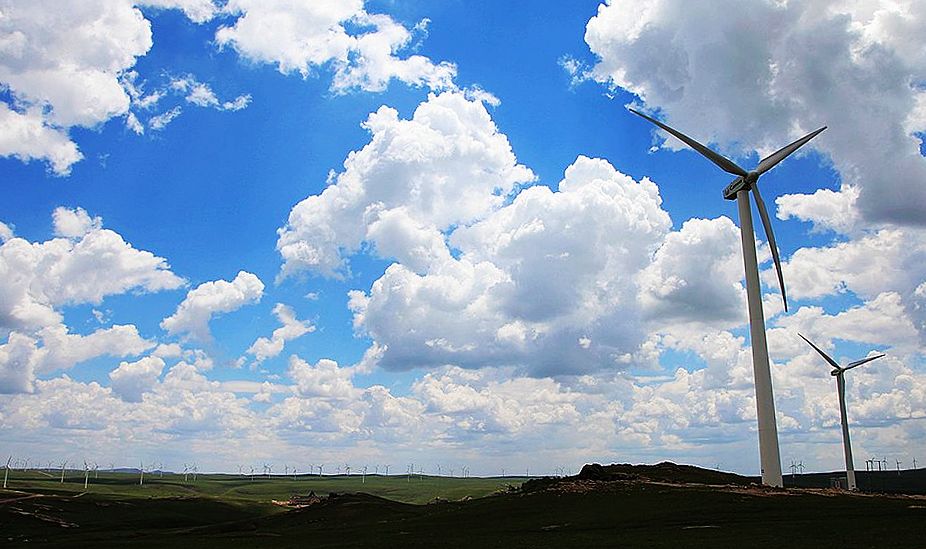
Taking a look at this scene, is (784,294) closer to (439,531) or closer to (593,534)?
(593,534)

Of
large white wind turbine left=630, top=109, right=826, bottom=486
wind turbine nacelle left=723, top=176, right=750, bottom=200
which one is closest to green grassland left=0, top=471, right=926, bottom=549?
large white wind turbine left=630, top=109, right=826, bottom=486

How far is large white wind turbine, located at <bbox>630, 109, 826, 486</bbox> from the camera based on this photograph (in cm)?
9925

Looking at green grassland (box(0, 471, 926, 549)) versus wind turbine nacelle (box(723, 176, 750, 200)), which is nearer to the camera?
green grassland (box(0, 471, 926, 549))

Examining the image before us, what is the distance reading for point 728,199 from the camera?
366ft

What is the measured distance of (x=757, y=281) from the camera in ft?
338

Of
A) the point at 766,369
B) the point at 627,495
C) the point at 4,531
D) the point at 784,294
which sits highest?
the point at 784,294

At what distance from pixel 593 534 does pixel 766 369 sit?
39.5 m

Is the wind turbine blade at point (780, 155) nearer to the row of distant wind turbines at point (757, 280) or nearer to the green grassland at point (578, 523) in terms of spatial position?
the row of distant wind turbines at point (757, 280)

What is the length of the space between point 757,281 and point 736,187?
1492cm

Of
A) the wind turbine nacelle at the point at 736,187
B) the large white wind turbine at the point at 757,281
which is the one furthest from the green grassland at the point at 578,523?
the wind turbine nacelle at the point at 736,187

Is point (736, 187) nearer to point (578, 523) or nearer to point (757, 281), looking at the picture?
point (757, 281)

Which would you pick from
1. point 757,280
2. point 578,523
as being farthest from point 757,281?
point 578,523

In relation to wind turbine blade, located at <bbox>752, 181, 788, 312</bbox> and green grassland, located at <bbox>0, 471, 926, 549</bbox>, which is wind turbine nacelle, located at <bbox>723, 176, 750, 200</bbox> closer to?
wind turbine blade, located at <bbox>752, 181, 788, 312</bbox>

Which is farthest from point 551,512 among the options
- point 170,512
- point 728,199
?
point 170,512
